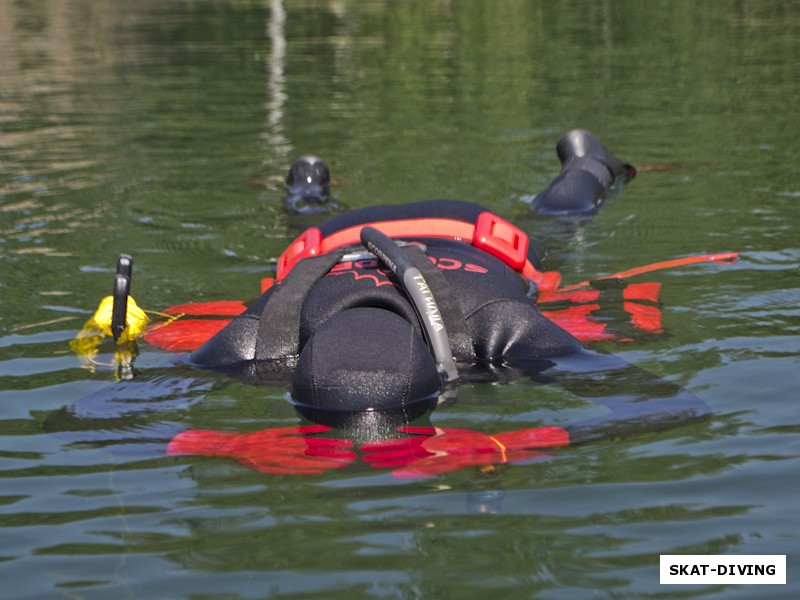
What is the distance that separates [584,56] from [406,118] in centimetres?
538

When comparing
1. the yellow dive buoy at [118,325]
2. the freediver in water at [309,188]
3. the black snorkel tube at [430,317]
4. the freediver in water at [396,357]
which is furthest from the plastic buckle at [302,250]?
the freediver in water at [309,188]

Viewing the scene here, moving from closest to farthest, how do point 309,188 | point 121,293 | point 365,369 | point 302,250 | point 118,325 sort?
point 365,369 → point 121,293 → point 118,325 → point 302,250 → point 309,188

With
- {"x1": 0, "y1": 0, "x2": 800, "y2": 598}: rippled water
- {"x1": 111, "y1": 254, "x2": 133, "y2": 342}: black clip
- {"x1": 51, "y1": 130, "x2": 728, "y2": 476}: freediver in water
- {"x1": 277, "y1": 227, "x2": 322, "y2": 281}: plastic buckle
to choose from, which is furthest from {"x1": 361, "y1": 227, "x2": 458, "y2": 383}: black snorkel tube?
{"x1": 111, "y1": 254, "x2": 133, "y2": 342}: black clip

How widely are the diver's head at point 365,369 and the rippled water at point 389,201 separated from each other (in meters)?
0.24

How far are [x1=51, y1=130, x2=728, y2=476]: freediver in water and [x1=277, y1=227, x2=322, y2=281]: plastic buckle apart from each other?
0.04ft

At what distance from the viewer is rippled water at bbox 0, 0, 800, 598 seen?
3.57 meters

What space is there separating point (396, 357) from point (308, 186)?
418 cm

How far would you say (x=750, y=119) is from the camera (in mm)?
11516

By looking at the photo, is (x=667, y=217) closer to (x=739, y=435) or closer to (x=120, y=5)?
(x=739, y=435)

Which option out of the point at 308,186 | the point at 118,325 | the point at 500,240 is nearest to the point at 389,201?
the point at 308,186

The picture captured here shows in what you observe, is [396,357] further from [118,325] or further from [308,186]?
[308,186]

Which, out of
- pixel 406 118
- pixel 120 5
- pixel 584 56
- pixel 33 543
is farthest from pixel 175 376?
pixel 120 5

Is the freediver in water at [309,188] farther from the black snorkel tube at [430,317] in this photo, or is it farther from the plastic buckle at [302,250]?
the black snorkel tube at [430,317]

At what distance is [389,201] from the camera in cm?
881
